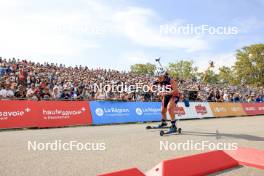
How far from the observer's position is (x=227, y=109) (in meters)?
27.5

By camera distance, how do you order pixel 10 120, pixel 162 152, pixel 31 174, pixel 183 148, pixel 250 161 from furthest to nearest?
1. pixel 10 120
2. pixel 183 148
3. pixel 162 152
4. pixel 250 161
5. pixel 31 174

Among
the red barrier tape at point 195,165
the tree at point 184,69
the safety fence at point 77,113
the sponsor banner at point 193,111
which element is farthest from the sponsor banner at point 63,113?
the tree at point 184,69

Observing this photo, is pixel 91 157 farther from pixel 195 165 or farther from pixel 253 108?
pixel 253 108

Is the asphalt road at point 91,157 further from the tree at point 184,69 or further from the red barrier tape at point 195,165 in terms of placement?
the tree at point 184,69

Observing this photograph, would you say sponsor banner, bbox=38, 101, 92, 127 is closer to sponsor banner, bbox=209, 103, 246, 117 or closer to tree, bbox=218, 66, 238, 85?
sponsor banner, bbox=209, 103, 246, 117

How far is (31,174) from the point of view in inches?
209

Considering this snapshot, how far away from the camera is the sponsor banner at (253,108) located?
1185 inches

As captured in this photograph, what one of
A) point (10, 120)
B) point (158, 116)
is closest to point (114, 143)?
point (10, 120)

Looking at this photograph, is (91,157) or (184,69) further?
(184,69)

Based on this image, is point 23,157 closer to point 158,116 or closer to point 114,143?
point 114,143

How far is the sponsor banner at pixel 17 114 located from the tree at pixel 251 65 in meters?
70.2

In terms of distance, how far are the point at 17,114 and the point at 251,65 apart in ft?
241

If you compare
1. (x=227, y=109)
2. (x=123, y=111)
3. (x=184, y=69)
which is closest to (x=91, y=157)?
(x=123, y=111)

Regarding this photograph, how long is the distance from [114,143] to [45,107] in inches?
270
